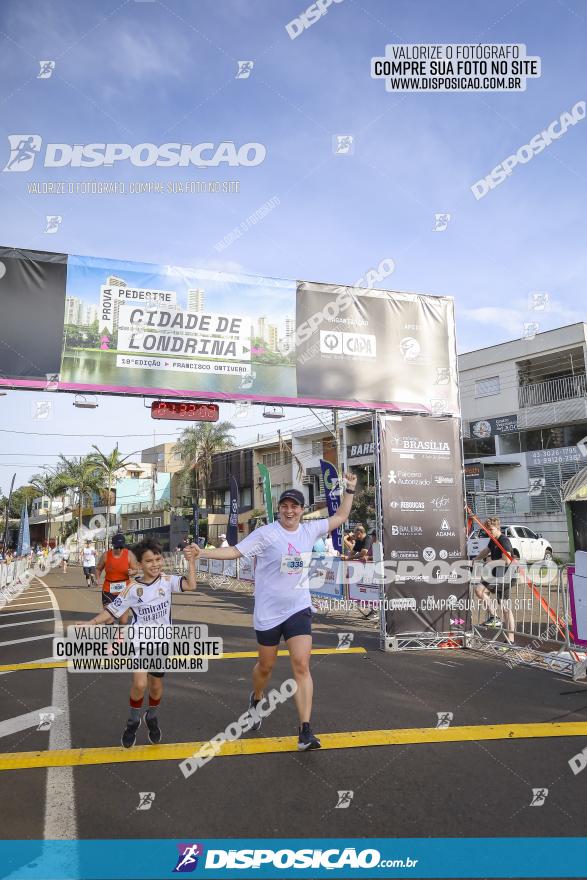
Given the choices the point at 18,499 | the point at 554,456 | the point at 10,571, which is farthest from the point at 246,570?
the point at 18,499

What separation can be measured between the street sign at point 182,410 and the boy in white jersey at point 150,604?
5.13 metres

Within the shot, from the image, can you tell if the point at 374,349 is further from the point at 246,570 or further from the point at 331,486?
the point at 246,570

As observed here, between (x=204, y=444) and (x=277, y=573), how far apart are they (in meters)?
50.0

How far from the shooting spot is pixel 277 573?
5.17m

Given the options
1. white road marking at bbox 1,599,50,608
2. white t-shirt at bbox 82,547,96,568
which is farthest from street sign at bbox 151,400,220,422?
white t-shirt at bbox 82,547,96,568

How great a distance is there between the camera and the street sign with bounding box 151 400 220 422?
33.4 ft

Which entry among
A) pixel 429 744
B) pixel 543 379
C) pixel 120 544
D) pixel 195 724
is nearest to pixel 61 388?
pixel 120 544

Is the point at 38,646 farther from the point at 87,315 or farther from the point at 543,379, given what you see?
the point at 543,379

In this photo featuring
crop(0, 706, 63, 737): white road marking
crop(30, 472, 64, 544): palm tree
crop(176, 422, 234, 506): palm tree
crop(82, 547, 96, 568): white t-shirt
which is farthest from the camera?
crop(30, 472, 64, 544): palm tree

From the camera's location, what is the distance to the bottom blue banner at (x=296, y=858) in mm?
3023

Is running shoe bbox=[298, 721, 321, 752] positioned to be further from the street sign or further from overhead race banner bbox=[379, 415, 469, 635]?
the street sign

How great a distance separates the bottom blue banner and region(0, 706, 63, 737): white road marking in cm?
229

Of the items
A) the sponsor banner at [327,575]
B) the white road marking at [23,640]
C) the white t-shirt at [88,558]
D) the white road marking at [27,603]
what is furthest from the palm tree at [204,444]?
the white road marking at [23,640]

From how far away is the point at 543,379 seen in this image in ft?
110
